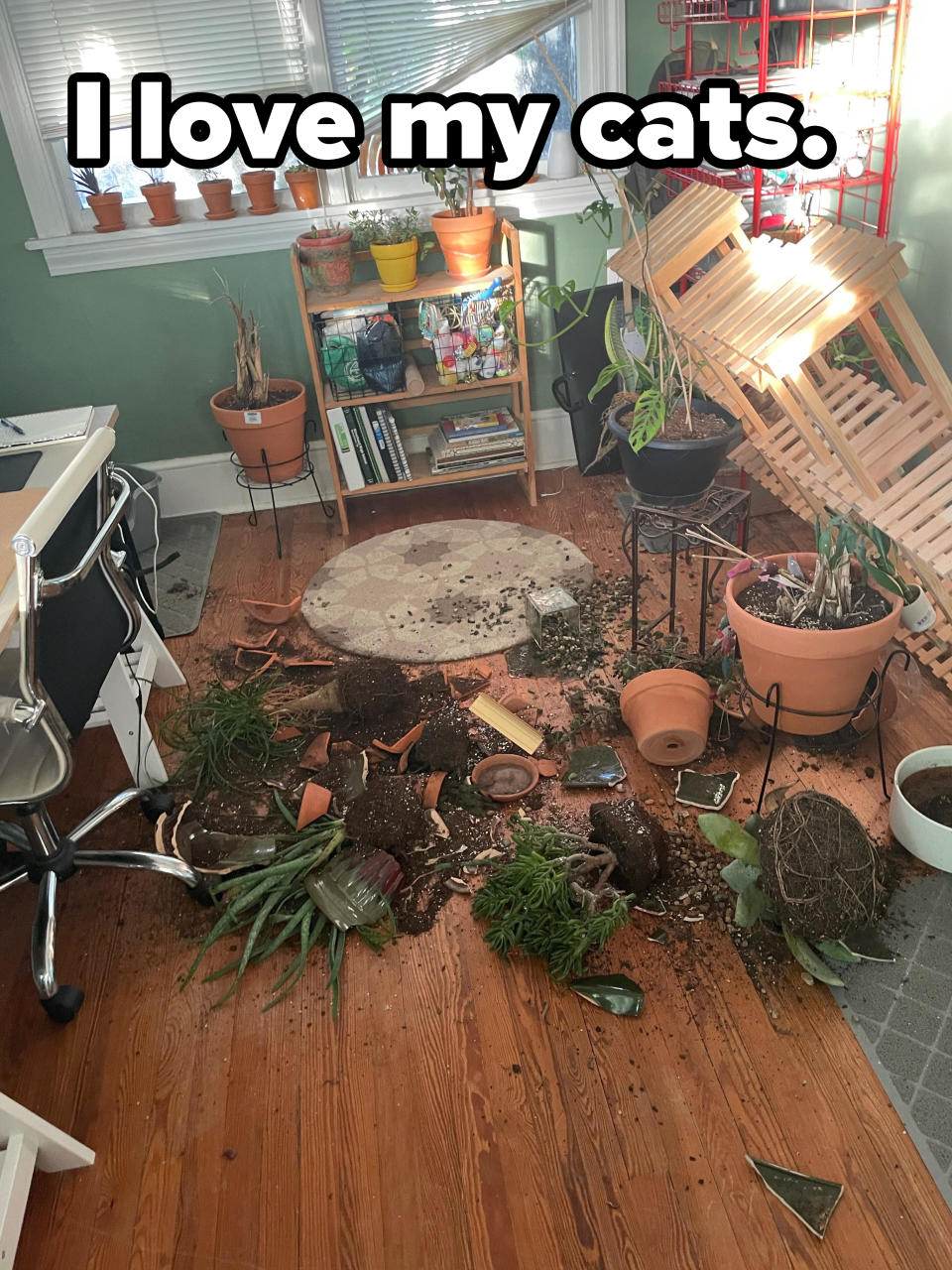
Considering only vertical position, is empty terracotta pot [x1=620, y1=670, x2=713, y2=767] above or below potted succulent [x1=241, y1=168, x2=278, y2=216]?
below

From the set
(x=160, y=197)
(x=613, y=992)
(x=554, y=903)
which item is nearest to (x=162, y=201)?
(x=160, y=197)

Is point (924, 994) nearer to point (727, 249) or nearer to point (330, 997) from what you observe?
point (330, 997)

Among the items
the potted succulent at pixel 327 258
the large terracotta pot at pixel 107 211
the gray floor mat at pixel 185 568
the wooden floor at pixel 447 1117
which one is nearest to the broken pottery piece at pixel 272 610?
the gray floor mat at pixel 185 568

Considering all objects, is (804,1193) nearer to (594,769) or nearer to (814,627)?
(594,769)

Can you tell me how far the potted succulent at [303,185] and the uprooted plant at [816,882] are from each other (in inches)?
97.8

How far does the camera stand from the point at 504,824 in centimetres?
207

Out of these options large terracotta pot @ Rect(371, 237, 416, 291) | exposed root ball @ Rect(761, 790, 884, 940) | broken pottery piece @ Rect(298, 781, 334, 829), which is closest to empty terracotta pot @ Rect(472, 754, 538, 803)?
broken pottery piece @ Rect(298, 781, 334, 829)

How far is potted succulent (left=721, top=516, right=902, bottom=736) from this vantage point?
78.0 inches

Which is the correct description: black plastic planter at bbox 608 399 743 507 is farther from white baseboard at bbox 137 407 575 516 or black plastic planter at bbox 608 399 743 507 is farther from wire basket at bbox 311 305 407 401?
white baseboard at bbox 137 407 575 516

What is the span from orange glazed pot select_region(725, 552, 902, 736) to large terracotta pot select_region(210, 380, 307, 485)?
1.62 m

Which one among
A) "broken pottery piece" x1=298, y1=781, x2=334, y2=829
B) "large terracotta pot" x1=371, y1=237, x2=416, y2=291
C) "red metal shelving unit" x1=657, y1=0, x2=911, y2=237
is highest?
"red metal shelving unit" x1=657, y1=0, x2=911, y2=237

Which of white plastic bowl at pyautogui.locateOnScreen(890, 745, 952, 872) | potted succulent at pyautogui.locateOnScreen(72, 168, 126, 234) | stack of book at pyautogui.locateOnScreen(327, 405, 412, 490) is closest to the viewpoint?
white plastic bowl at pyautogui.locateOnScreen(890, 745, 952, 872)

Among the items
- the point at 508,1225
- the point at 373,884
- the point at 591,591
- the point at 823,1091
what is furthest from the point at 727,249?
the point at 508,1225

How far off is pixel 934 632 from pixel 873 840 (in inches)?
22.4
